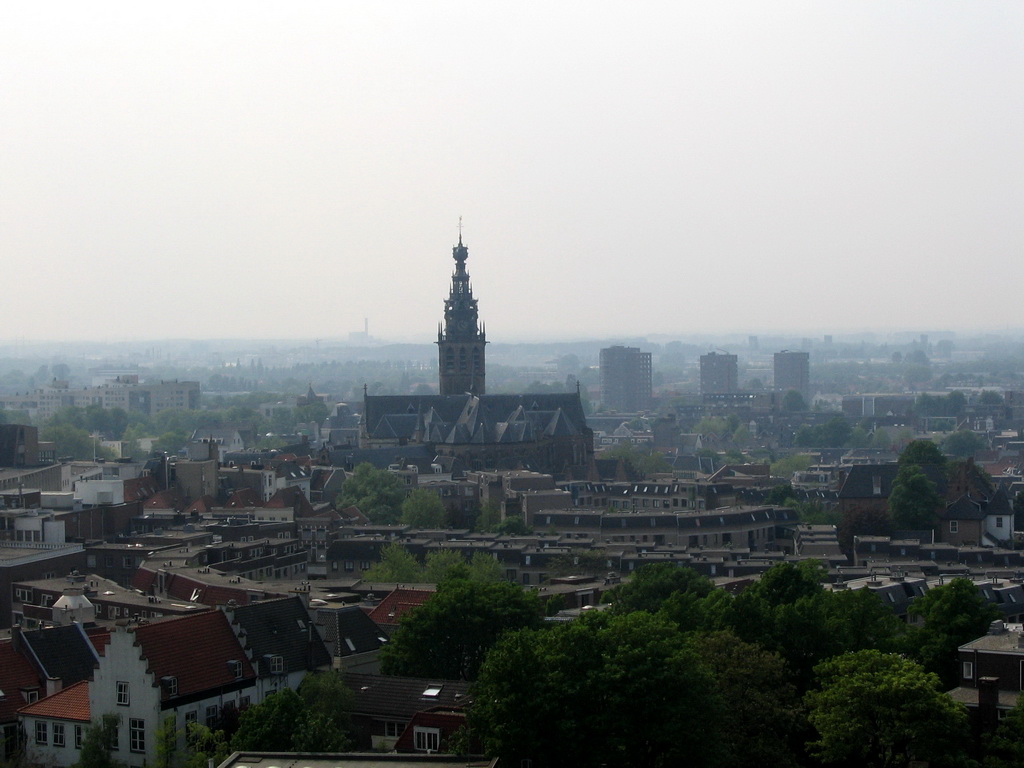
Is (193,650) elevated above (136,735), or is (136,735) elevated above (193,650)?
(193,650)

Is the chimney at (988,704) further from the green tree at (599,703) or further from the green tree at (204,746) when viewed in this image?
the green tree at (204,746)

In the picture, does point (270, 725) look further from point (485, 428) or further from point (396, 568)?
point (485, 428)

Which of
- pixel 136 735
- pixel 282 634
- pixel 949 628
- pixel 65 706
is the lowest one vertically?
pixel 136 735

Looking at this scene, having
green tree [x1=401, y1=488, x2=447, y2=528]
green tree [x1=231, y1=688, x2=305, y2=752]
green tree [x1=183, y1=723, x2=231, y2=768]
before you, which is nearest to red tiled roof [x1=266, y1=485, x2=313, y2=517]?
green tree [x1=401, y1=488, x2=447, y2=528]

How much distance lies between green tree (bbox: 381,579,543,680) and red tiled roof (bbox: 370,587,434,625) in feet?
20.3

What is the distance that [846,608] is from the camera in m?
60.7

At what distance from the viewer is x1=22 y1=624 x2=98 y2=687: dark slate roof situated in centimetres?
5675

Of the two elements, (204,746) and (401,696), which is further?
(401,696)

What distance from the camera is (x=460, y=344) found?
17662 cm

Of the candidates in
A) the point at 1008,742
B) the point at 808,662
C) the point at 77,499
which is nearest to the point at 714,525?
the point at 77,499

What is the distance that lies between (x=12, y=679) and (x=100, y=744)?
5.08 m

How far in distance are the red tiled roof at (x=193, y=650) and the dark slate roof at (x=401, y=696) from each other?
346 cm

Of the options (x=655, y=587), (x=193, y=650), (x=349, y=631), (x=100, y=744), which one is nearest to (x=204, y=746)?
(x=100, y=744)

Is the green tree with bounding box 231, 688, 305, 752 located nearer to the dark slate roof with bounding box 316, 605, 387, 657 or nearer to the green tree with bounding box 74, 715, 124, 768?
the green tree with bounding box 74, 715, 124, 768
